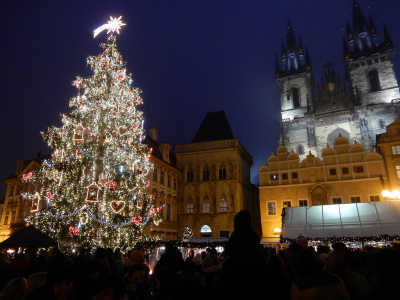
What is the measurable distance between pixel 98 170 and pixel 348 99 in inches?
1762

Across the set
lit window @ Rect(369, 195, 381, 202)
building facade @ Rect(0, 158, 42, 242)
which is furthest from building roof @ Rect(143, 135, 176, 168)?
lit window @ Rect(369, 195, 381, 202)

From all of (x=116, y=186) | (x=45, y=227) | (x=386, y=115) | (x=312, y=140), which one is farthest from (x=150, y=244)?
(x=386, y=115)

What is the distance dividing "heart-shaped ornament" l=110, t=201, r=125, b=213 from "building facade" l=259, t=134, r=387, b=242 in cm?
1785

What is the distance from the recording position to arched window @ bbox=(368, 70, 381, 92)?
48675mm

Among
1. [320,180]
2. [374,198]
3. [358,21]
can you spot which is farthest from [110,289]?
[358,21]

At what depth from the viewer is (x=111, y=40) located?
19031 mm

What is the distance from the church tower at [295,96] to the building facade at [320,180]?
1689cm

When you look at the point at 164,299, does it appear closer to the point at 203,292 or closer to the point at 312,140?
the point at 203,292

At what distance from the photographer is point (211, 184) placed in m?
35.2

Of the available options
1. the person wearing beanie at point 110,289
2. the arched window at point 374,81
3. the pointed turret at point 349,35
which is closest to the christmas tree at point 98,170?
the person wearing beanie at point 110,289

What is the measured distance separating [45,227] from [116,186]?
3.90m

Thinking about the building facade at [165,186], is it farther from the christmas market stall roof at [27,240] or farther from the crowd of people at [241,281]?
the crowd of people at [241,281]

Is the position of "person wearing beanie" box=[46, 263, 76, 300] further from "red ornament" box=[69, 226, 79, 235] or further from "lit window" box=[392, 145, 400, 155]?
"lit window" box=[392, 145, 400, 155]

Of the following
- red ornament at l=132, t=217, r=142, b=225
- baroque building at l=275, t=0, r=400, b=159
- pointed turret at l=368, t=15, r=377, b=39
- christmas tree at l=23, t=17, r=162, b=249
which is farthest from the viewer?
pointed turret at l=368, t=15, r=377, b=39
